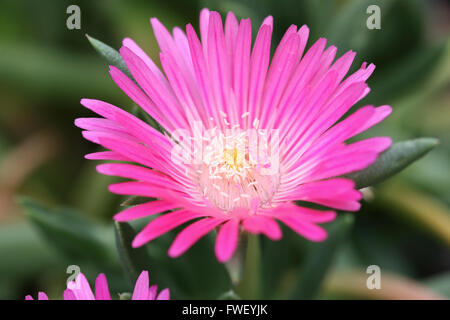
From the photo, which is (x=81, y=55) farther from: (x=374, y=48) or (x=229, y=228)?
(x=229, y=228)

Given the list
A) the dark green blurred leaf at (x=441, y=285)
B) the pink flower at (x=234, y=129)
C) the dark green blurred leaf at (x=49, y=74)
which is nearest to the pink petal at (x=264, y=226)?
the pink flower at (x=234, y=129)

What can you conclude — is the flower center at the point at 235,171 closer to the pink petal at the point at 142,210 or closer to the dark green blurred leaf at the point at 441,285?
the pink petal at the point at 142,210

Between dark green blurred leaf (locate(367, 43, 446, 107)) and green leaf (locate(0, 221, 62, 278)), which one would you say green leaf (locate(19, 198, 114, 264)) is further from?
dark green blurred leaf (locate(367, 43, 446, 107))

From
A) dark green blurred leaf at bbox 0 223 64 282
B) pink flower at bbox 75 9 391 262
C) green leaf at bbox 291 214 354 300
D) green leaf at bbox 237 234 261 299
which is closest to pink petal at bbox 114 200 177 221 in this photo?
pink flower at bbox 75 9 391 262

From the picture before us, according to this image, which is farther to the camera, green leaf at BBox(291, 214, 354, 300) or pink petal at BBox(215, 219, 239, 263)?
green leaf at BBox(291, 214, 354, 300)
